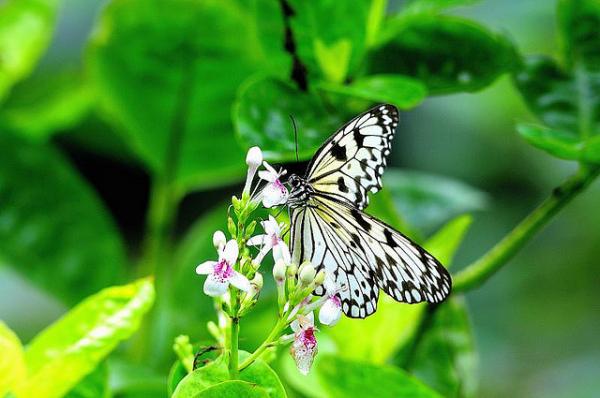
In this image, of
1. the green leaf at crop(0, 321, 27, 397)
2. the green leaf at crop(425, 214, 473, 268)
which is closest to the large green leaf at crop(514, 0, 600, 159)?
the green leaf at crop(425, 214, 473, 268)

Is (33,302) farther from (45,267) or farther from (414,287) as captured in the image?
(414,287)

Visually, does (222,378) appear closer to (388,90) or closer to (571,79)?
(388,90)

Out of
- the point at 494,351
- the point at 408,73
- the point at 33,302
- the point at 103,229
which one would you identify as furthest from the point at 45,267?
the point at 494,351

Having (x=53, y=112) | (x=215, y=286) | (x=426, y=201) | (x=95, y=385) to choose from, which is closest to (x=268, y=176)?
(x=215, y=286)

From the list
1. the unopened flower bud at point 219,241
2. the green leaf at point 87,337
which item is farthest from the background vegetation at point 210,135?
the unopened flower bud at point 219,241

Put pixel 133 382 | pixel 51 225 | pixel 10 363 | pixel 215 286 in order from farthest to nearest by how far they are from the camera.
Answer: pixel 51 225 → pixel 133 382 → pixel 10 363 → pixel 215 286

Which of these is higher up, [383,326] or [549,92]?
[549,92]

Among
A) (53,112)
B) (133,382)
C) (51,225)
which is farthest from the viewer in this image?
(53,112)

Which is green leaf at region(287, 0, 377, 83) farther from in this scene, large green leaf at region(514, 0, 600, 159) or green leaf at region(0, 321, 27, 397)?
green leaf at region(0, 321, 27, 397)
